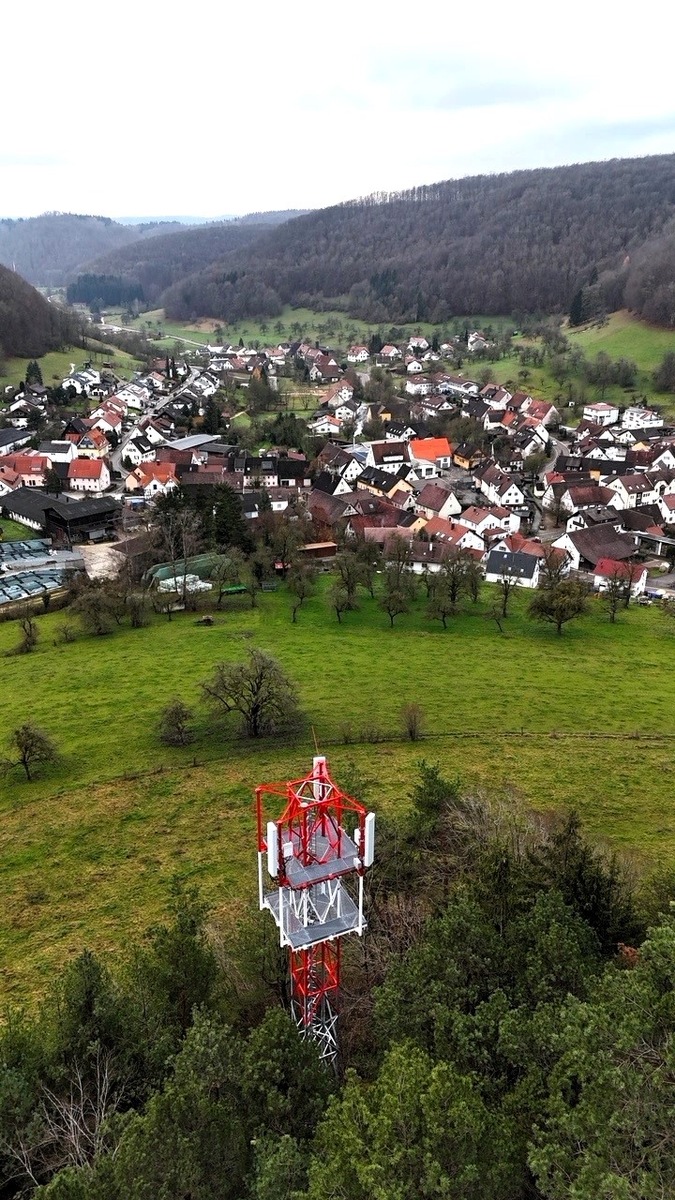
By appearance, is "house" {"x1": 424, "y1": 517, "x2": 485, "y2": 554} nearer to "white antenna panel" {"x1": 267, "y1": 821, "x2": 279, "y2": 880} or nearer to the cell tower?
the cell tower

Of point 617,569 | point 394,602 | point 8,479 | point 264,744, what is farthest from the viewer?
point 8,479

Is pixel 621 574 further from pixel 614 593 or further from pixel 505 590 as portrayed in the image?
pixel 505 590

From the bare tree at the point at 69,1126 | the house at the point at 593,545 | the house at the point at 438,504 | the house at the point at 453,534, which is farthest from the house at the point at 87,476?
the bare tree at the point at 69,1126

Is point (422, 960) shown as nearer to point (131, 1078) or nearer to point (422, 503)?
point (131, 1078)

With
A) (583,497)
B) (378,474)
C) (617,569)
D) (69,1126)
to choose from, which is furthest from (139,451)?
(69,1126)

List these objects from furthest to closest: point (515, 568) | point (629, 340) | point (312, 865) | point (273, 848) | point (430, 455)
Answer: point (629, 340)
point (430, 455)
point (515, 568)
point (312, 865)
point (273, 848)

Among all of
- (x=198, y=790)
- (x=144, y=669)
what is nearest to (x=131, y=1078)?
(x=198, y=790)
